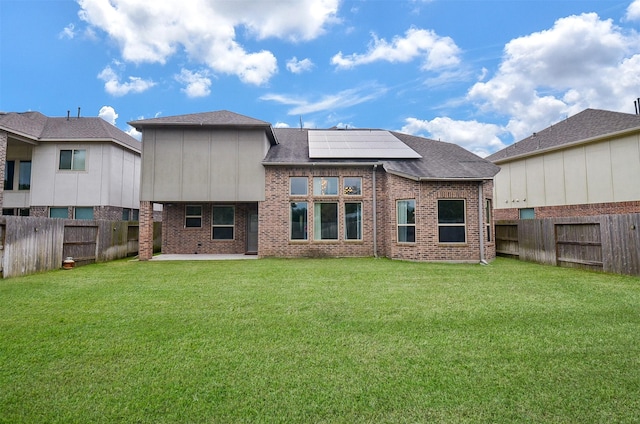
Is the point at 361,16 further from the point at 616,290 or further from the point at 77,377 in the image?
the point at 77,377

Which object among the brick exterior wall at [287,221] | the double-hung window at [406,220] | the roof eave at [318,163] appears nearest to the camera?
the double-hung window at [406,220]

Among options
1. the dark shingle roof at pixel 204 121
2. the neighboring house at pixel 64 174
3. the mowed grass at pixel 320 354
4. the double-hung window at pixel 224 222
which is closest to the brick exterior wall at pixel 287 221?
the dark shingle roof at pixel 204 121

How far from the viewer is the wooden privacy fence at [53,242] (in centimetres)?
855

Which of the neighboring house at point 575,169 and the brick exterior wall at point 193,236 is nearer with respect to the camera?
the neighboring house at point 575,169

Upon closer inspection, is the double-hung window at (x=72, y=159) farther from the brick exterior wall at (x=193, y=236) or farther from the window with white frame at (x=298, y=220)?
the window with white frame at (x=298, y=220)

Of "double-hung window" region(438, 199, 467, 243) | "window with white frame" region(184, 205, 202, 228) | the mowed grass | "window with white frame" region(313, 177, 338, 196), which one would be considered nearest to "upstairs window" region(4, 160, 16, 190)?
"window with white frame" region(184, 205, 202, 228)

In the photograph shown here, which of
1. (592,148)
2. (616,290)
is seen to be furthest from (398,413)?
(592,148)

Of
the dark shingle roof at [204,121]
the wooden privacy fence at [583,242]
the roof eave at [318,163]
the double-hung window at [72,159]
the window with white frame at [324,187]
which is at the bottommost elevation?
the wooden privacy fence at [583,242]

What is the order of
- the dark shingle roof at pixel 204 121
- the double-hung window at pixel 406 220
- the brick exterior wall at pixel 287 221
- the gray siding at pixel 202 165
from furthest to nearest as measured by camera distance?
the brick exterior wall at pixel 287 221 < the gray siding at pixel 202 165 < the dark shingle roof at pixel 204 121 < the double-hung window at pixel 406 220

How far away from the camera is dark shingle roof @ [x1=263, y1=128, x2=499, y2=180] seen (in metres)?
12.1

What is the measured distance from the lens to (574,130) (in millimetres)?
15797

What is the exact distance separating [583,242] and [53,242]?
1617cm

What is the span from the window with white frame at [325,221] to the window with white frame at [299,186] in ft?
2.42

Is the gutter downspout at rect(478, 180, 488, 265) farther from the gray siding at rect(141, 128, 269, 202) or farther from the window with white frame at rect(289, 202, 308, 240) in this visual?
the gray siding at rect(141, 128, 269, 202)
